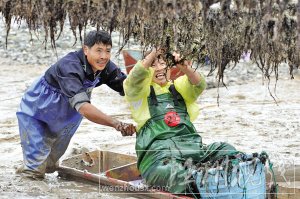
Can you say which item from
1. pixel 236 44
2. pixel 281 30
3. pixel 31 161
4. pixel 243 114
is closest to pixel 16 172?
pixel 31 161

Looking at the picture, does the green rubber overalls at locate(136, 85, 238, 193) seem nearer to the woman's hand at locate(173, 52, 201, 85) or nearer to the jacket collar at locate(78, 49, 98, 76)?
the woman's hand at locate(173, 52, 201, 85)

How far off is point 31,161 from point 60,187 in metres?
0.37

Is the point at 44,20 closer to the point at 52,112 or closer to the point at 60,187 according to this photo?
the point at 52,112

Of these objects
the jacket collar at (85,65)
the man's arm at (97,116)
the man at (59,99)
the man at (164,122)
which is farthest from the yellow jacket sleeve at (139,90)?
the jacket collar at (85,65)

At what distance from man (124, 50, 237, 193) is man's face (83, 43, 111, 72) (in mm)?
478

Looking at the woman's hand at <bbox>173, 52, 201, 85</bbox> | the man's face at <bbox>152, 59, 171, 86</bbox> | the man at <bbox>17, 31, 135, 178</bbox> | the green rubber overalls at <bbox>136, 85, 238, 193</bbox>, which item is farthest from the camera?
the man at <bbox>17, 31, 135, 178</bbox>

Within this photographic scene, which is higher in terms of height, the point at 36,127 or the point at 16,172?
the point at 36,127

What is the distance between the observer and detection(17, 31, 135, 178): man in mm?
5246

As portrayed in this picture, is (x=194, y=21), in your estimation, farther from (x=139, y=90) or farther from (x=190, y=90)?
(x=190, y=90)

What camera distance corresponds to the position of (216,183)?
4.46m

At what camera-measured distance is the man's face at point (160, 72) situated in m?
4.94

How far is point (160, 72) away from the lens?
5.07m

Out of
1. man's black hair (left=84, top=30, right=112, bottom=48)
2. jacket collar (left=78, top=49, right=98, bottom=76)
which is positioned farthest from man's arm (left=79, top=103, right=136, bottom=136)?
man's black hair (left=84, top=30, right=112, bottom=48)

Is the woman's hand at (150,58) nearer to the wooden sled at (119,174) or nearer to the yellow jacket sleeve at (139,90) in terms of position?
the yellow jacket sleeve at (139,90)
